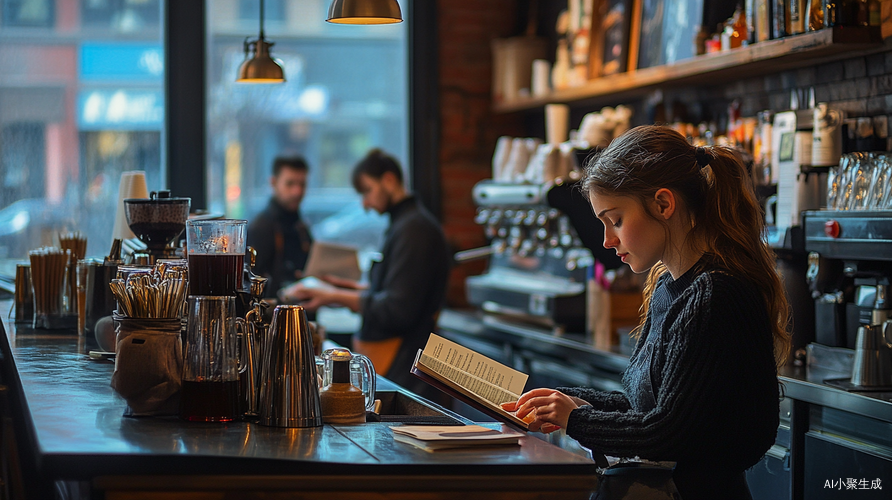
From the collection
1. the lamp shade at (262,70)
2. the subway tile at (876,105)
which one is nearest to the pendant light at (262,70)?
the lamp shade at (262,70)

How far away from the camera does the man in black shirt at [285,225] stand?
5059 millimetres

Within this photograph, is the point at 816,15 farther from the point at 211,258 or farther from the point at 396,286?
the point at 211,258

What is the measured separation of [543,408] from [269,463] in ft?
1.95

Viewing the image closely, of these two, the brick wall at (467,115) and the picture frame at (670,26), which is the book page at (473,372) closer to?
the picture frame at (670,26)

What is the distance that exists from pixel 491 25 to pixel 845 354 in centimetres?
349

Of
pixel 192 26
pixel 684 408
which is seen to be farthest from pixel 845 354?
pixel 192 26

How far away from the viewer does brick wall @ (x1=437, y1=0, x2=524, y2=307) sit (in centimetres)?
575

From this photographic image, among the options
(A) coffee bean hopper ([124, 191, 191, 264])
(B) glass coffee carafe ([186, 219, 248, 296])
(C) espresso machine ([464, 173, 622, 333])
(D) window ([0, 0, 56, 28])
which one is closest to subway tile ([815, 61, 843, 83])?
(C) espresso machine ([464, 173, 622, 333])

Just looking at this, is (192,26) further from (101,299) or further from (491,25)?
(101,299)

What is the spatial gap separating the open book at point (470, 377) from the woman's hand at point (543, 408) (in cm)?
3

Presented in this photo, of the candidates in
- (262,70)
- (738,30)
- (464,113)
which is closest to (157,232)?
(262,70)

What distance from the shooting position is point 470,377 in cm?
186

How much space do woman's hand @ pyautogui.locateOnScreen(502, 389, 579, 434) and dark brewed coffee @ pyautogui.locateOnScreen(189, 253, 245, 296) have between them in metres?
0.58

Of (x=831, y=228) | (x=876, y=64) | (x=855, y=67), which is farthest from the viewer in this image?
(x=855, y=67)
